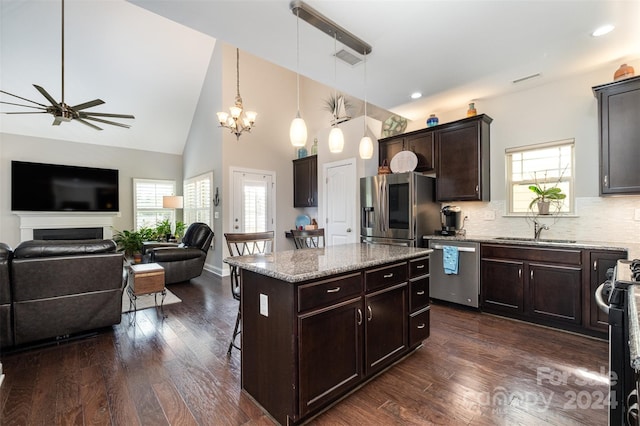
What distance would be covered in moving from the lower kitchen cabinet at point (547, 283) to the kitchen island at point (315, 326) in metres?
1.82

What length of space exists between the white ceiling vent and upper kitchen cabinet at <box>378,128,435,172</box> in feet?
5.56

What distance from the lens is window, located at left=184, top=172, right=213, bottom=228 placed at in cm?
618

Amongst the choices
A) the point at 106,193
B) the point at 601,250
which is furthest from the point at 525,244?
the point at 106,193

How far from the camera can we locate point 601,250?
8.97 feet

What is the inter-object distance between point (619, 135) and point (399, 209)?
2329mm

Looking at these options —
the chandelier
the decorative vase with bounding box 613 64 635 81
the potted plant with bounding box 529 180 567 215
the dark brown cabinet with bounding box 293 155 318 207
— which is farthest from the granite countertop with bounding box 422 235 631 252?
the chandelier

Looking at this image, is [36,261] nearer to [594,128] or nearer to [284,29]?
[284,29]

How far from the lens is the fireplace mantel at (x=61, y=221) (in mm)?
5855

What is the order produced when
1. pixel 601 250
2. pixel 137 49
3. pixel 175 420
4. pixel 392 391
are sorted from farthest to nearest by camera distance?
pixel 137 49 → pixel 601 250 → pixel 392 391 → pixel 175 420

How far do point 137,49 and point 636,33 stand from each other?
7302mm

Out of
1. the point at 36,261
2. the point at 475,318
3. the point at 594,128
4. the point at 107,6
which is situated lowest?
the point at 475,318

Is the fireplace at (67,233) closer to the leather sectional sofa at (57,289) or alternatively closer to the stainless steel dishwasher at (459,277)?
the leather sectional sofa at (57,289)

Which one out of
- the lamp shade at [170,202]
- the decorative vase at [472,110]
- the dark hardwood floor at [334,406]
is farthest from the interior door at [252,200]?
the decorative vase at [472,110]

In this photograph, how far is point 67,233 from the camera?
627 cm
